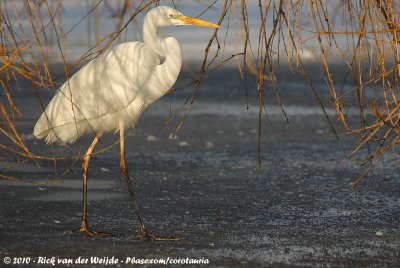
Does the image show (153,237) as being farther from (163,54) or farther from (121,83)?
(163,54)

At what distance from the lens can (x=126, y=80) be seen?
4621 mm

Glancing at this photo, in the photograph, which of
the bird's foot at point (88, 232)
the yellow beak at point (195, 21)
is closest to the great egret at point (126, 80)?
the yellow beak at point (195, 21)

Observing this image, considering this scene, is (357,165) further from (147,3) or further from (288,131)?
(147,3)

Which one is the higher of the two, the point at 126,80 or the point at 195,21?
the point at 195,21

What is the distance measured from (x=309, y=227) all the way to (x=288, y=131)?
394 cm

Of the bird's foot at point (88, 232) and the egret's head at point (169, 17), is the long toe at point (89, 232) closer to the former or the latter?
the bird's foot at point (88, 232)

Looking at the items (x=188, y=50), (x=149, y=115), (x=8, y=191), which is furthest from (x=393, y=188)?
(x=188, y=50)

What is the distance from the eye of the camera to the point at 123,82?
182 inches

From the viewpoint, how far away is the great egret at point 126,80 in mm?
Answer: 4625

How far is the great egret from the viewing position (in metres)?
4.62

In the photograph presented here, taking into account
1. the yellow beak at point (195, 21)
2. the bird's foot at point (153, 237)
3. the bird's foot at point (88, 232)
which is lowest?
the bird's foot at point (153, 237)

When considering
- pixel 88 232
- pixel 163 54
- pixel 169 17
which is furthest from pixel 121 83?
pixel 88 232

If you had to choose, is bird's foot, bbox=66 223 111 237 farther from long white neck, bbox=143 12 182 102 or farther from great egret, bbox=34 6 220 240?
long white neck, bbox=143 12 182 102

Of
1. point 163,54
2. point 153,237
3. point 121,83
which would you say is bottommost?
point 153,237
